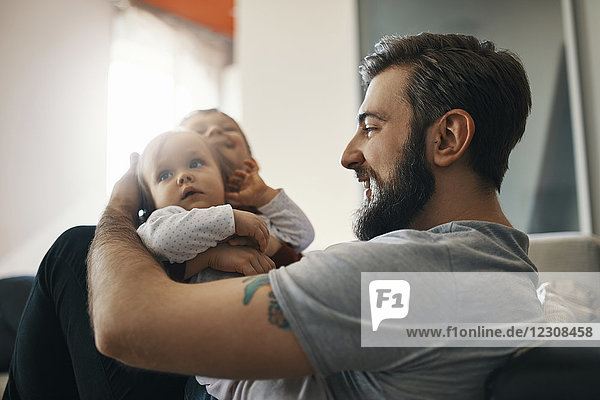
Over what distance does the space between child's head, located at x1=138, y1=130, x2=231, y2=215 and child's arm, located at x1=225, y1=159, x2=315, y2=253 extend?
63 millimetres

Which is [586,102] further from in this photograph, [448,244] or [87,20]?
[87,20]

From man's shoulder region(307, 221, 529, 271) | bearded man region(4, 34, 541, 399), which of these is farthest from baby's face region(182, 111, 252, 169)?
man's shoulder region(307, 221, 529, 271)

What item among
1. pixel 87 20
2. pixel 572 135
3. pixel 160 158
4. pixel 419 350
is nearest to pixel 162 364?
pixel 419 350

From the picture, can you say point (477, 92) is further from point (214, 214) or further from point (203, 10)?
point (203, 10)

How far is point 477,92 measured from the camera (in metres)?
1.09

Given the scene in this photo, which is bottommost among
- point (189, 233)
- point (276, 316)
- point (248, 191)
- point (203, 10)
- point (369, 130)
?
point (276, 316)

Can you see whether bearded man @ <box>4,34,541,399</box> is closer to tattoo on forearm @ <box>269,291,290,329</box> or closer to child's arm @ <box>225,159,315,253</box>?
tattoo on forearm @ <box>269,291,290,329</box>

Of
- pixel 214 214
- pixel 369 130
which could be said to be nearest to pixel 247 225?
pixel 214 214

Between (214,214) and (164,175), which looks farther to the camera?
(164,175)

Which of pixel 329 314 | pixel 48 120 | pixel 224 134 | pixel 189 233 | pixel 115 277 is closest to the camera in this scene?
pixel 329 314

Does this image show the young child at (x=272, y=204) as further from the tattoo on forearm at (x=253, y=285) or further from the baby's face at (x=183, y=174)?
the tattoo on forearm at (x=253, y=285)

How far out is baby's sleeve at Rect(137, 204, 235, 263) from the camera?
104 cm

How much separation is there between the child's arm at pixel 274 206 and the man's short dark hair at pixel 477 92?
1.42ft

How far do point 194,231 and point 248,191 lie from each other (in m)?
0.34
